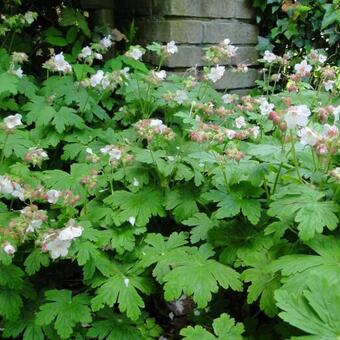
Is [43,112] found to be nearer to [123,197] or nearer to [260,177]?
[123,197]

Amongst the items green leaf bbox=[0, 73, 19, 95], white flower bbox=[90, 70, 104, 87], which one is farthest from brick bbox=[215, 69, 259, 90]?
green leaf bbox=[0, 73, 19, 95]

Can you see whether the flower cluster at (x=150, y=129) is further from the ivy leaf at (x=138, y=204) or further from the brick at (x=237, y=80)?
the brick at (x=237, y=80)

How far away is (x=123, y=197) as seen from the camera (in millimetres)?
1935

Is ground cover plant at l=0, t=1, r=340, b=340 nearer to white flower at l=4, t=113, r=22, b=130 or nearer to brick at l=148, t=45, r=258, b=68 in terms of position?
white flower at l=4, t=113, r=22, b=130

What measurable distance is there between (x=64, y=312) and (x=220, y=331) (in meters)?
0.60

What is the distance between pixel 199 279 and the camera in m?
1.56

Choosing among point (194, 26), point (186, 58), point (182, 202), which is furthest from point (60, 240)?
point (194, 26)

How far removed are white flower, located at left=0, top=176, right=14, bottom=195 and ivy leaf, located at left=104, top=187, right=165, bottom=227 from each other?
40cm

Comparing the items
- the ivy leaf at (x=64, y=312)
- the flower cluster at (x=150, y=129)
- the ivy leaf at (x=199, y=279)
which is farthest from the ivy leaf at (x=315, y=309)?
the flower cluster at (x=150, y=129)

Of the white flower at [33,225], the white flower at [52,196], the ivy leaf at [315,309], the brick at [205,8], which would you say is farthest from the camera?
the brick at [205,8]

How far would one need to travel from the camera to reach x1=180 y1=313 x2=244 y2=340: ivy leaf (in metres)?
1.50

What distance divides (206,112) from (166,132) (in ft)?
1.17

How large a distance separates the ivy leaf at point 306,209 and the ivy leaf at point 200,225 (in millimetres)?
357

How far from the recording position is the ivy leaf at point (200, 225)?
1.79 metres
